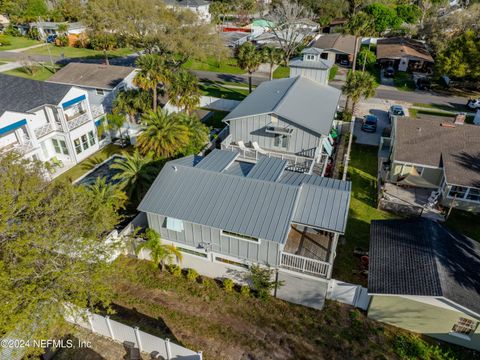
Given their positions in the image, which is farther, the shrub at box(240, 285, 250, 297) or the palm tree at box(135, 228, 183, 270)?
the palm tree at box(135, 228, 183, 270)

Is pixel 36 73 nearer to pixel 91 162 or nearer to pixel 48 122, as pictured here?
pixel 48 122

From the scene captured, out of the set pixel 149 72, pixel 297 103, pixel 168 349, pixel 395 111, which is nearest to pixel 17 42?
pixel 149 72

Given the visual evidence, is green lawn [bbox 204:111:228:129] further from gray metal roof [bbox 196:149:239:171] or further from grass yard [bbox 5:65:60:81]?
grass yard [bbox 5:65:60:81]

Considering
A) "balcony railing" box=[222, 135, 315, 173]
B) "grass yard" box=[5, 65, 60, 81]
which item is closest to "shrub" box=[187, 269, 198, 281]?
"balcony railing" box=[222, 135, 315, 173]

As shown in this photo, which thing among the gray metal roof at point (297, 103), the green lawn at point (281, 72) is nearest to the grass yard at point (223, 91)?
the green lawn at point (281, 72)

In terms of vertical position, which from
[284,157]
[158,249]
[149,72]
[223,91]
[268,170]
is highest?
[149,72]

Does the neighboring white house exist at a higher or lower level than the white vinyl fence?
higher
